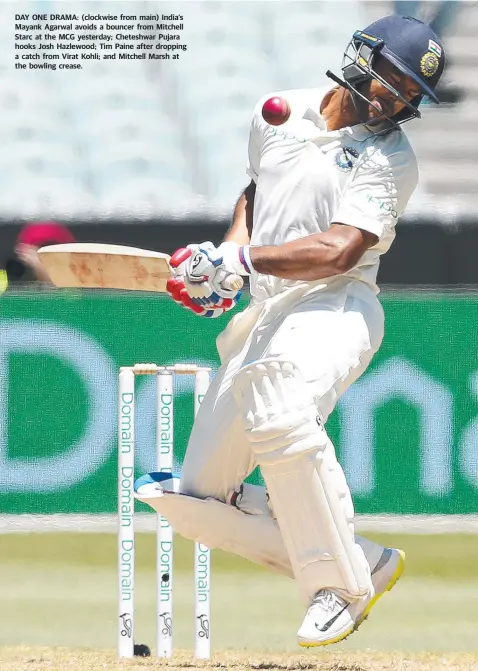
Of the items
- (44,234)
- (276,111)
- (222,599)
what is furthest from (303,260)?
(44,234)

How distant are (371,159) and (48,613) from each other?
6.95ft

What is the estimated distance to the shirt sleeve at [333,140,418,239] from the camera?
3.23 m

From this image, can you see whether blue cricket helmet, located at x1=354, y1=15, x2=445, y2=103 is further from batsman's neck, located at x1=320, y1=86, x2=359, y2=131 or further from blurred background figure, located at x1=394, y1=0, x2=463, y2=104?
blurred background figure, located at x1=394, y1=0, x2=463, y2=104

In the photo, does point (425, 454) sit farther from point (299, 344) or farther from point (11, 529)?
point (299, 344)

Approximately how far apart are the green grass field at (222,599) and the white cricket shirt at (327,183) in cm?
131

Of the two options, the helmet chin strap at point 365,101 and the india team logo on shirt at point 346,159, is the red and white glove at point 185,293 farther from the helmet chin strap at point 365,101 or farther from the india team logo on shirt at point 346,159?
the helmet chin strap at point 365,101

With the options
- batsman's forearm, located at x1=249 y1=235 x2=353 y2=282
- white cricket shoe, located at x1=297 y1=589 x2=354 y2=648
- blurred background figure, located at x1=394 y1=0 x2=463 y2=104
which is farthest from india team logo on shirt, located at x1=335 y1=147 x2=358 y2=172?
blurred background figure, located at x1=394 y1=0 x2=463 y2=104

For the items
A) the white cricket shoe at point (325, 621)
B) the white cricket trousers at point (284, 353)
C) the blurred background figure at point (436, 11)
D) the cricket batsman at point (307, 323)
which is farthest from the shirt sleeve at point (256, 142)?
the blurred background figure at point (436, 11)

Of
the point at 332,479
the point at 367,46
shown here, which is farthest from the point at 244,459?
the point at 367,46

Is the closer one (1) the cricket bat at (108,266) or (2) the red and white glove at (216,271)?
(2) the red and white glove at (216,271)

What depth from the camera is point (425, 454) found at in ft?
19.0

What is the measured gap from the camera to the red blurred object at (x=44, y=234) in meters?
7.01

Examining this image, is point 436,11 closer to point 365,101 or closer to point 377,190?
point 365,101

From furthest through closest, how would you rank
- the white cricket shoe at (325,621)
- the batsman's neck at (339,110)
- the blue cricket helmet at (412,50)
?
the batsman's neck at (339,110)
the blue cricket helmet at (412,50)
the white cricket shoe at (325,621)
